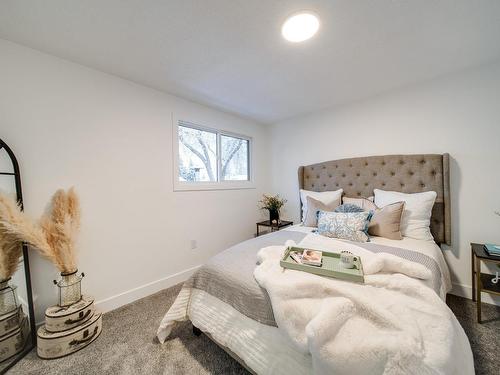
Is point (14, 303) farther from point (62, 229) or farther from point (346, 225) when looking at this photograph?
point (346, 225)

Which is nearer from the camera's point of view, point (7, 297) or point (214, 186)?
point (7, 297)

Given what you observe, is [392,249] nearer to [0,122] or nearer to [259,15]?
[259,15]

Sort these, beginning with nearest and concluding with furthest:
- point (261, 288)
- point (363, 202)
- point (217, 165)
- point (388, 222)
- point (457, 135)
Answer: point (261, 288), point (388, 222), point (457, 135), point (363, 202), point (217, 165)

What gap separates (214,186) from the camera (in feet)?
9.23

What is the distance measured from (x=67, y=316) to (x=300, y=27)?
8.57ft

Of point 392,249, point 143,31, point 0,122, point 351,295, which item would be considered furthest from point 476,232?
point 0,122

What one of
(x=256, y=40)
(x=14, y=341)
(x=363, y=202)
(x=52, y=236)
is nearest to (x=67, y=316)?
(x=14, y=341)

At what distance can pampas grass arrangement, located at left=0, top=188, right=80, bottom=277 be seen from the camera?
4.38 feet

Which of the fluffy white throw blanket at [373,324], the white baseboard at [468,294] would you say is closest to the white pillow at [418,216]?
the white baseboard at [468,294]

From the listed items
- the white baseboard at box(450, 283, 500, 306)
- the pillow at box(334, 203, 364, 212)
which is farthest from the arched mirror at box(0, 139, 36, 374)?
the white baseboard at box(450, 283, 500, 306)

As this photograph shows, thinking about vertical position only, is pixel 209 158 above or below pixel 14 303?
above

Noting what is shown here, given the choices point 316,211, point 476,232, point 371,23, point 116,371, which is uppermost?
point 371,23

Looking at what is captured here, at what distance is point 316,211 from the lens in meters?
2.35

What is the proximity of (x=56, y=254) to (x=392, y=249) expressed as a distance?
2.58 metres
